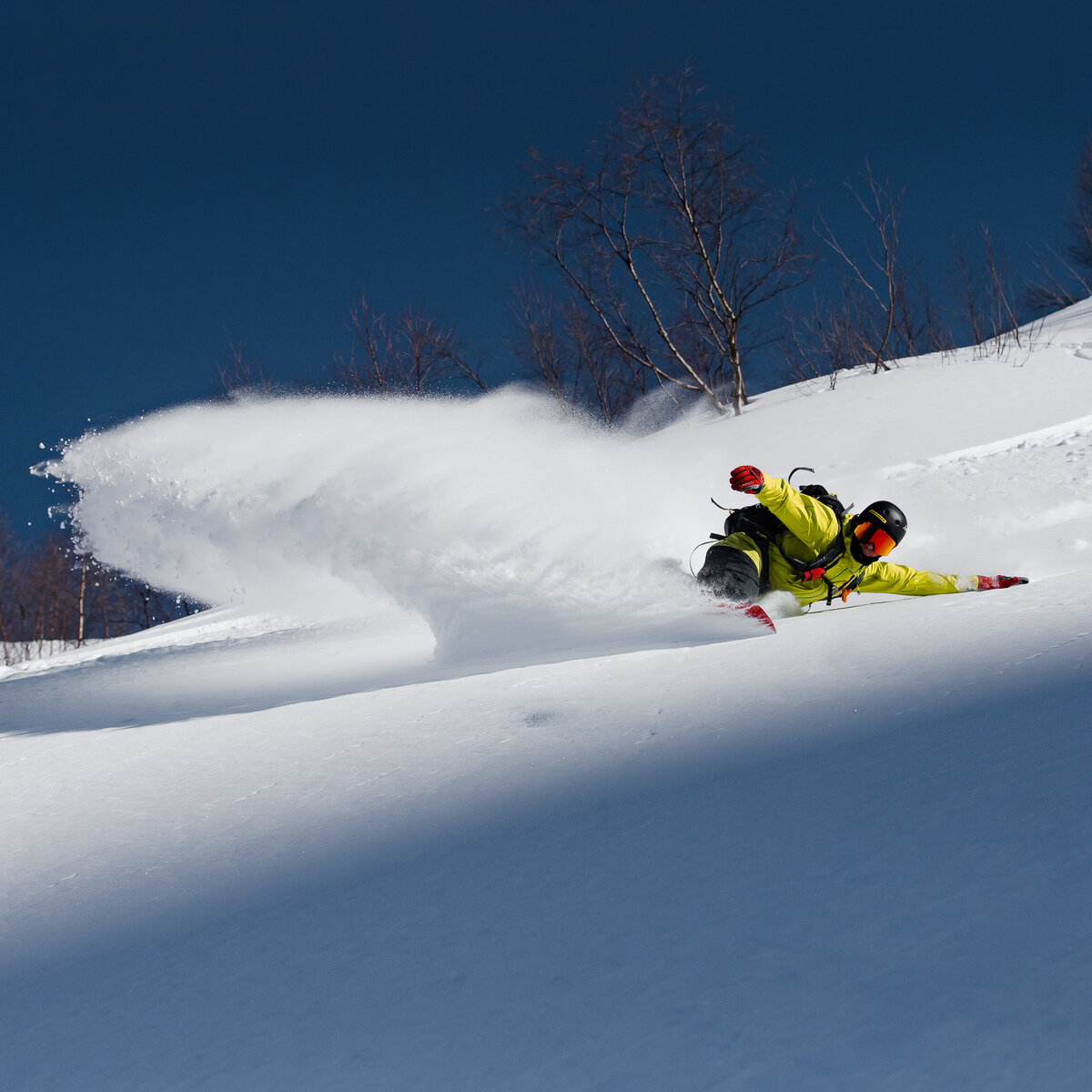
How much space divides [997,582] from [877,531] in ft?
2.27

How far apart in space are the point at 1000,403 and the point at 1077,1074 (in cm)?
1126

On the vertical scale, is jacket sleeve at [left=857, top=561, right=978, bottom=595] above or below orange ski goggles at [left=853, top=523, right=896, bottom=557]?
below

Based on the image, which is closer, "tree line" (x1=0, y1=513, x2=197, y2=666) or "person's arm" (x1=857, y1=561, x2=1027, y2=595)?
"person's arm" (x1=857, y1=561, x2=1027, y2=595)

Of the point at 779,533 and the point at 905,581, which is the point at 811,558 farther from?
the point at 905,581

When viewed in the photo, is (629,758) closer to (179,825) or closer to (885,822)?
(885,822)

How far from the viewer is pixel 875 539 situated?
4.28 m

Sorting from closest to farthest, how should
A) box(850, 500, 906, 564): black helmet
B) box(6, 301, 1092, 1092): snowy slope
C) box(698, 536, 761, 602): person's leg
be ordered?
box(6, 301, 1092, 1092): snowy slope
box(850, 500, 906, 564): black helmet
box(698, 536, 761, 602): person's leg

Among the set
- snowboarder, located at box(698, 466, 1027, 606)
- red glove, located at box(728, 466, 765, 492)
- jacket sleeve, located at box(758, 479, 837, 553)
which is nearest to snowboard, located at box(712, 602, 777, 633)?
snowboarder, located at box(698, 466, 1027, 606)

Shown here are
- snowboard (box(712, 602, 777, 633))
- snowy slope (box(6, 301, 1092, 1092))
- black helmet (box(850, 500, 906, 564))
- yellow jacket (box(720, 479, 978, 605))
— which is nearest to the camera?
snowy slope (box(6, 301, 1092, 1092))

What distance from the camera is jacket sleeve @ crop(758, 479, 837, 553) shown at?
4.32 metres

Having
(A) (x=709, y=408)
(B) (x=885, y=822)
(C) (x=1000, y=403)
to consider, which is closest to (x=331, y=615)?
(B) (x=885, y=822)

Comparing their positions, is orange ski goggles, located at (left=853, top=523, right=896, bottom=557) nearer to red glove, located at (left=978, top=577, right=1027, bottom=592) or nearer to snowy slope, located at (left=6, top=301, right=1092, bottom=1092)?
snowy slope, located at (left=6, top=301, right=1092, bottom=1092)

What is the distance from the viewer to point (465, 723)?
9.10 ft

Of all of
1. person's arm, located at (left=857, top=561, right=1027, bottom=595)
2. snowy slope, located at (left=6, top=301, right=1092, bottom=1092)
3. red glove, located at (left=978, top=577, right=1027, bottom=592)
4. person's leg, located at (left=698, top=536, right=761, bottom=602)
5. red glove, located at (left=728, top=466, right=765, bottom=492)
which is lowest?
snowy slope, located at (left=6, top=301, right=1092, bottom=1092)
